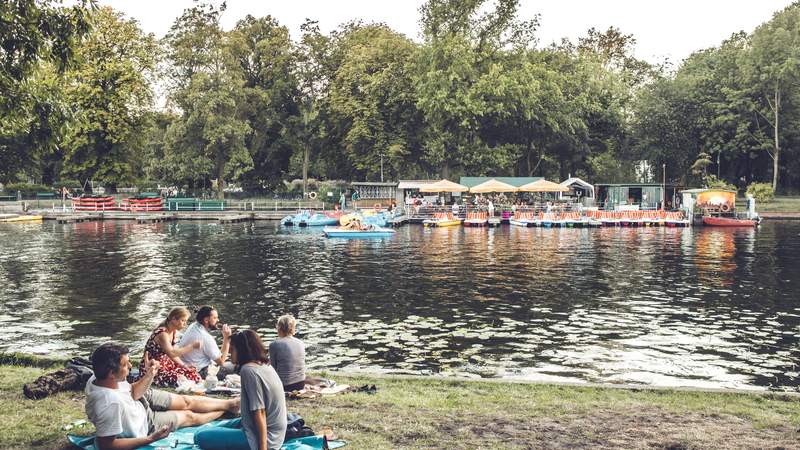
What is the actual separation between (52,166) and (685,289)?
92846 mm

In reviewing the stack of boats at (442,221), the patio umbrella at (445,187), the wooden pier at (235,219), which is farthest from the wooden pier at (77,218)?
the stack of boats at (442,221)

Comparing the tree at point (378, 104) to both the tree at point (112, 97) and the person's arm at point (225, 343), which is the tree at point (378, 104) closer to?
the tree at point (112, 97)

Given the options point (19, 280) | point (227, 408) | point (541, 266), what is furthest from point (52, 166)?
point (227, 408)

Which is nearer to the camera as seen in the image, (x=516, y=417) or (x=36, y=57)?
(x=516, y=417)

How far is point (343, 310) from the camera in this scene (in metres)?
21.7

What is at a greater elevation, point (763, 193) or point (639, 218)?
point (763, 193)

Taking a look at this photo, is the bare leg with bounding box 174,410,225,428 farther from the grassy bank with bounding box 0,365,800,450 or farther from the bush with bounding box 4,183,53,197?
the bush with bounding box 4,183,53,197

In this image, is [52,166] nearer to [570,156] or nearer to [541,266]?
[570,156]

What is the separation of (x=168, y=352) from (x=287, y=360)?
6.66ft

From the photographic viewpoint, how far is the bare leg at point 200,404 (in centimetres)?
933

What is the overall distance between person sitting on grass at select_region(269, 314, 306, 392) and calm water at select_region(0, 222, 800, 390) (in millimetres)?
3683

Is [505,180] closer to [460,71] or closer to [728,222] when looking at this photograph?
[460,71]

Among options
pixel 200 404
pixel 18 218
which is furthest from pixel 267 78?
pixel 200 404

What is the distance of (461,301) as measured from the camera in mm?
23203
